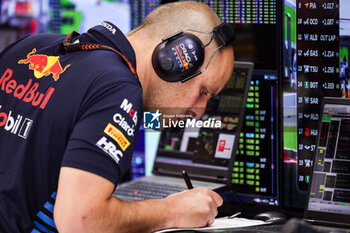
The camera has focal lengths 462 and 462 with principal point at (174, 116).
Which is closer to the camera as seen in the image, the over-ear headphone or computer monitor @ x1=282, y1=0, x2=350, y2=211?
the over-ear headphone

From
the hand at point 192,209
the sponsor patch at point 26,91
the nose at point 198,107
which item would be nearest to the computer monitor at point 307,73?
the nose at point 198,107

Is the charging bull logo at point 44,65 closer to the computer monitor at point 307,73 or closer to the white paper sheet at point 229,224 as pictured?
the white paper sheet at point 229,224

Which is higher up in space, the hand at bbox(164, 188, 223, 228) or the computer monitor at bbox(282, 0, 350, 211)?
the computer monitor at bbox(282, 0, 350, 211)

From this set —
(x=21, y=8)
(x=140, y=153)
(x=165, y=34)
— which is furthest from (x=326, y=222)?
(x=21, y=8)

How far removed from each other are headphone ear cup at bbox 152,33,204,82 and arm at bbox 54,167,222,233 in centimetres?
29

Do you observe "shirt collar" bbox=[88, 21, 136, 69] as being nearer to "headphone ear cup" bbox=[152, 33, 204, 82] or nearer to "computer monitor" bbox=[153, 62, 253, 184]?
"headphone ear cup" bbox=[152, 33, 204, 82]

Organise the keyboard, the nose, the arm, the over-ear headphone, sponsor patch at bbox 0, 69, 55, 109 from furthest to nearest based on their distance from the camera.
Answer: the keyboard
the nose
the over-ear headphone
sponsor patch at bbox 0, 69, 55, 109
the arm

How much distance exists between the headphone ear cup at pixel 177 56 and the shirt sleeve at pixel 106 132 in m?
0.20

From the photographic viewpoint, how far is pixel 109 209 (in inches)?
33.2

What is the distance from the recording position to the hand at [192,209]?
98 cm

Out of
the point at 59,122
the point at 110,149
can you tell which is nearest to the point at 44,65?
the point at 59,122

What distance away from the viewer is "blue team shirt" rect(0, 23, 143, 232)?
826 mm

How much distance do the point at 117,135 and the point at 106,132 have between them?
0.03m

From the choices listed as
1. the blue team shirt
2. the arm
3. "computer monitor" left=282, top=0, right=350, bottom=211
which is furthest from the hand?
"computer monitor" left=282, top=0, right=350, bottom=211
